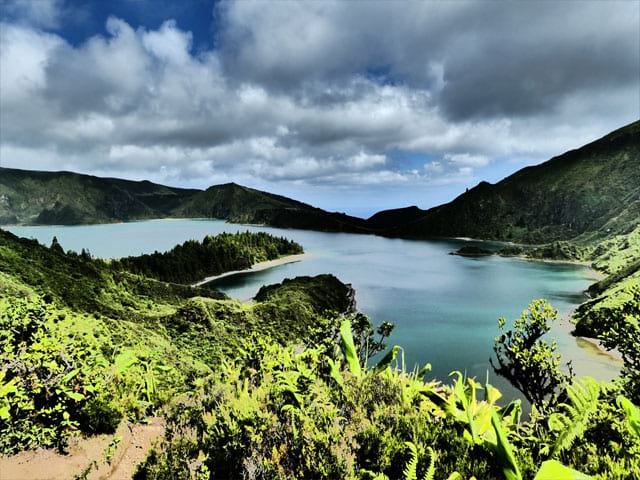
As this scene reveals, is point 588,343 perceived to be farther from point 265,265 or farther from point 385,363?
point 265,265

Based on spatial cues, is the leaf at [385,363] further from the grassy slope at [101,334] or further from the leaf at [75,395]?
the leaf at [75,395]

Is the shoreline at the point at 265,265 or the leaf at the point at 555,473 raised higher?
the leaf at the point at 555,473

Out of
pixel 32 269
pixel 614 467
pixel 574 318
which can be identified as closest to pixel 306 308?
pixel 32 269

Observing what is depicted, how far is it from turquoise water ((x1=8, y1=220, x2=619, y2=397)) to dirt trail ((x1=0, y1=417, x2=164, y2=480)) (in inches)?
1218

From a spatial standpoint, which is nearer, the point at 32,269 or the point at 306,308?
the point at 32,269

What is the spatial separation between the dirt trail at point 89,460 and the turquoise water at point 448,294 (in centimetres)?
3093

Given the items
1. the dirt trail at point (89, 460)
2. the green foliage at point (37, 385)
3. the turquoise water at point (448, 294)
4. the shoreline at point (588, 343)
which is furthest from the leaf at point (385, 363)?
the shoreline at point (588, 343)

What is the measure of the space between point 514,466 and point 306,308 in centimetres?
5587

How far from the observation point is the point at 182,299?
58.2 meters

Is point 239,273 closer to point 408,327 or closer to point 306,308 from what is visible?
point 306,308

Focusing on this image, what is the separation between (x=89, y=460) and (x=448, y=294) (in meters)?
87.3

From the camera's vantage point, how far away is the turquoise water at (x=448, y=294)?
4478 centimetres

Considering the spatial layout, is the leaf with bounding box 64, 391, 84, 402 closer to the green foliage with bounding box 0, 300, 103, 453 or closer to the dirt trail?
the green foliage with bounding box 0, 300, 103, 453

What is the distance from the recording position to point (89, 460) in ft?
24.6
